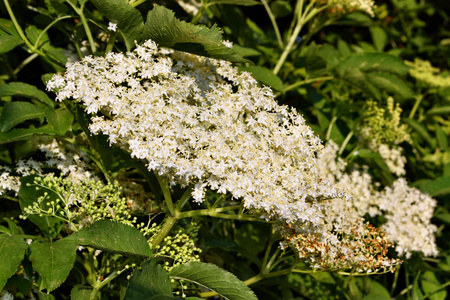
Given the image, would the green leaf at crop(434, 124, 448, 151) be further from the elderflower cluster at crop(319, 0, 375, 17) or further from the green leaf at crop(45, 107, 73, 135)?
the green leaf at crop(45, 107, 73, 135)

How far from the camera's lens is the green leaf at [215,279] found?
4.96 feet

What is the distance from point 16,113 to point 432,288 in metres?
2.99

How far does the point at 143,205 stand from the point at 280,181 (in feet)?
2.46

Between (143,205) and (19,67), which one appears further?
(19,67)

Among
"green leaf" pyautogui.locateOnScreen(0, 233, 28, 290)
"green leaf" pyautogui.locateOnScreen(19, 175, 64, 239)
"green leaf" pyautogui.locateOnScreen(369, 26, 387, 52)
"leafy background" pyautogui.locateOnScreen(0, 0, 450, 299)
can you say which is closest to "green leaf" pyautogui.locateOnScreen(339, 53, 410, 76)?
"leafy background" pyautogui.locateOnScreen(0, 0, 450, 299)

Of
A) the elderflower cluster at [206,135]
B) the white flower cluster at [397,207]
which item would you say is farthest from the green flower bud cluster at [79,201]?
the white flower cluster at [397,207]

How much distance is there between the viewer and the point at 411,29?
4.98 m

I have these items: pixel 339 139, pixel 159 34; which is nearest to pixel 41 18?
pixel 159 34

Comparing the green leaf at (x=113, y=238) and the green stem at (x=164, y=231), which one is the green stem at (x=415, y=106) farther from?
the green leaf at (x=113, y=238)

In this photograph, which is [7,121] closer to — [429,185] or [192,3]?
[192,3]

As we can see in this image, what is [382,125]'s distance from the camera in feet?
9.77

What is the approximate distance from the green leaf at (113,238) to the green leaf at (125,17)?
835 millimetres

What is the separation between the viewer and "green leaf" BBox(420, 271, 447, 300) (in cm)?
298

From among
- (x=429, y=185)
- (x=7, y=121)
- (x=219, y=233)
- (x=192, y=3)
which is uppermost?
(x=192, y=3)
